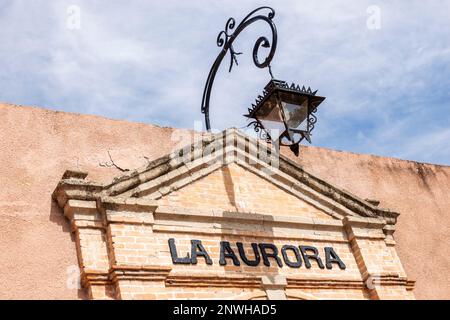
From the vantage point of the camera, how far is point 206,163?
296 inches

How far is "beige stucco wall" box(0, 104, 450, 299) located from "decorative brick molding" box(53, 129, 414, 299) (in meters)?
0.26

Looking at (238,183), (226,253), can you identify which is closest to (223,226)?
(226,253)

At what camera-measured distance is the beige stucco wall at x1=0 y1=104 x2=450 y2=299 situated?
237 inches

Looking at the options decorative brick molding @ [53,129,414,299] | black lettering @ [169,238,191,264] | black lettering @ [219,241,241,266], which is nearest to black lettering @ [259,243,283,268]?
decorative brick molding @ [53,129,414,299]

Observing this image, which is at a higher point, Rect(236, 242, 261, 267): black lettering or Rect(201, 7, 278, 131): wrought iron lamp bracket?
Rect(201, 7, 278, 131): wrought iron lamp bracket

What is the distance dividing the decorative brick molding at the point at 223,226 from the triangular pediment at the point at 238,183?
1cm

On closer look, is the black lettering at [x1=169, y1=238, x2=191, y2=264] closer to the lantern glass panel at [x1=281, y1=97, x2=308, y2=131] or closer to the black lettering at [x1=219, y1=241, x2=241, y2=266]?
the black lettering at [x1=219, y1=241, x2=241, y2=266]

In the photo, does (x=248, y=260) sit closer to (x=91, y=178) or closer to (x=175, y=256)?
(x=175, y=256)

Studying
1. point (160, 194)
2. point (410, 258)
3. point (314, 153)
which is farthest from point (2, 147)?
point (410, 258)

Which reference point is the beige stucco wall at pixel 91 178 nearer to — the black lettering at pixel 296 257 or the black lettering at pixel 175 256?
the black lettering at pixel 175 256

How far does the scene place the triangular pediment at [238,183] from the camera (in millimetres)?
6992

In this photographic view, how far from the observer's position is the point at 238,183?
7.68 metres

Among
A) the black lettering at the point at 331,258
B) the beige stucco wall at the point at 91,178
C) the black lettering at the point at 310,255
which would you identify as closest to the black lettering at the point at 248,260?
the black lettering at the point at 310,255
